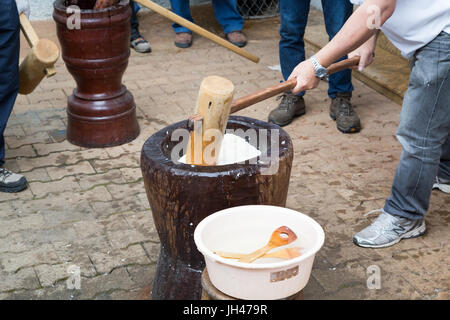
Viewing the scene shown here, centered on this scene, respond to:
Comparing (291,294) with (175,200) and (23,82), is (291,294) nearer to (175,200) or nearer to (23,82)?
(175,200)

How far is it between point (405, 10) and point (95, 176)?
2090mm

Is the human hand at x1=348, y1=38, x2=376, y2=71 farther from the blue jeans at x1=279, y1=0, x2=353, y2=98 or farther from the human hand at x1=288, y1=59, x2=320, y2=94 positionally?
the blue jeans at x1=279, y1=0, x2=353, y2=98

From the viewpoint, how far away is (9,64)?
3.56 metres

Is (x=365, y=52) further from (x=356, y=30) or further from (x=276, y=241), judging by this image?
(x=276, y=241)

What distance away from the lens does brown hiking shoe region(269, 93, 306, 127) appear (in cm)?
443

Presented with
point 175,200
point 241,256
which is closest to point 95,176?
point 175,200

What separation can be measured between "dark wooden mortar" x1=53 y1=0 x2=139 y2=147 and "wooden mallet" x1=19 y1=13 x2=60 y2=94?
245 millimetres

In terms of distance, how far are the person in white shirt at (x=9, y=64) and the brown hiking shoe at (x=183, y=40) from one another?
248 centimetres

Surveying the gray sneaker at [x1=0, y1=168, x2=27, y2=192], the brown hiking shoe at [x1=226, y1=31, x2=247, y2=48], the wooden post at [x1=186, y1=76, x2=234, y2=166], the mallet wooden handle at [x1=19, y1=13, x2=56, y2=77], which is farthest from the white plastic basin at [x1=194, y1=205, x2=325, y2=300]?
the brown hiking shoe at [x1=226, y1=31, x2=247, y2=48]

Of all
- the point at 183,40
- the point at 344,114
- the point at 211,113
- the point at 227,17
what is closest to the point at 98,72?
the point at 344,114

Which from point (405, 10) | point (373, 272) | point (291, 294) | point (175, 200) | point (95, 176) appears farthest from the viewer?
point (95, 176)

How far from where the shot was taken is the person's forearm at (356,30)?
2.49 meters

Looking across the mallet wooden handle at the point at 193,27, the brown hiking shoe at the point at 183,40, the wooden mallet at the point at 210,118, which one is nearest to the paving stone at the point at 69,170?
the mallet wooden handle at the point at 193,27
